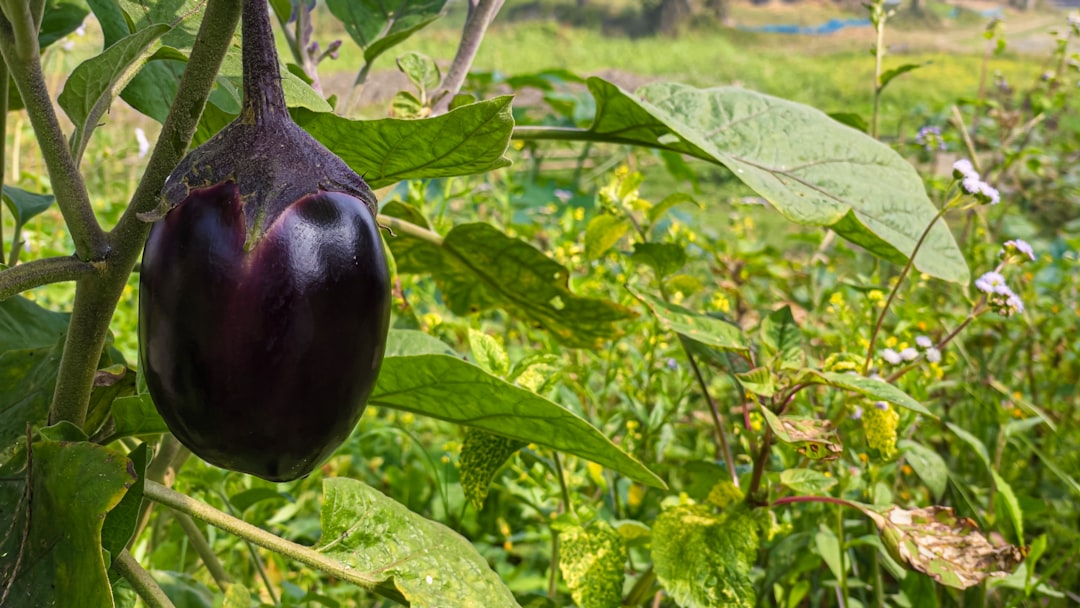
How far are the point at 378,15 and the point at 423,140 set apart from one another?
1.13 ft

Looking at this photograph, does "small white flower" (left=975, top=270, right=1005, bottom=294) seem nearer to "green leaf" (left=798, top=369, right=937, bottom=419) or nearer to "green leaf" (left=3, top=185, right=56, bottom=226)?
"green leaf" (left=798, top=369, right=937, bottom=419)

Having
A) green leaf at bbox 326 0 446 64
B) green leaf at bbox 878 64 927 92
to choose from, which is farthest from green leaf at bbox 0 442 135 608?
green leaf at bbox 878 64 927 92

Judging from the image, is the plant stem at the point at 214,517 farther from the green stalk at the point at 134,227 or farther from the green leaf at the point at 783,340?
the green leaf at the point at 783,340

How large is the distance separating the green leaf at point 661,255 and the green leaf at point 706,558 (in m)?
0.22

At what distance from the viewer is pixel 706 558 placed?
60cm

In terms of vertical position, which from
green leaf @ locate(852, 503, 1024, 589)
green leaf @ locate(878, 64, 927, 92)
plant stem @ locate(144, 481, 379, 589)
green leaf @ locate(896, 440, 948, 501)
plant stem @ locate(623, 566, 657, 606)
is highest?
green leaf @ locate(878, 64, 927, 92)

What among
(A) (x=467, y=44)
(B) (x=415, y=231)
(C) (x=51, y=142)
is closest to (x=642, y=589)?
(B) (x=415, y=231)

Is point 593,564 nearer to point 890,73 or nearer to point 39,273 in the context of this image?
point 39,273

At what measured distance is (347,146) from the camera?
42 cm

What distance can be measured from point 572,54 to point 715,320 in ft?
26.2

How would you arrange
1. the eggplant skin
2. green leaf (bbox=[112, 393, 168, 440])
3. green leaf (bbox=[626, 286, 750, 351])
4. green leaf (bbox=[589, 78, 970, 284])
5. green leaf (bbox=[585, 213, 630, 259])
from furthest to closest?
green leaf (bbox=[585, 213, 630, 259]) → green leaf (bbox=[626, 286, 750, 351]) → green leaf (bbox=[589, 78, 970, 284]) → green leaf (bbox=[112, 393, 168, 440]) → the eggplant skin

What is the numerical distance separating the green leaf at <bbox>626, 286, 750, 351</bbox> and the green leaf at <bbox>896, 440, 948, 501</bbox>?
232 millimetres

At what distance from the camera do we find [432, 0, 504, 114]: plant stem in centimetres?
64

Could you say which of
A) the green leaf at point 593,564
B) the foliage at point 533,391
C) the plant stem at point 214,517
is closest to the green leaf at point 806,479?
the foliage at point 533,391
